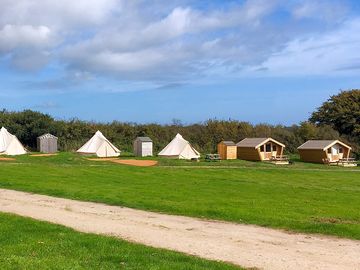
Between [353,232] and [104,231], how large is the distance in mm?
5422

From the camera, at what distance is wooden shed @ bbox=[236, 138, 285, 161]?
49.4 metres

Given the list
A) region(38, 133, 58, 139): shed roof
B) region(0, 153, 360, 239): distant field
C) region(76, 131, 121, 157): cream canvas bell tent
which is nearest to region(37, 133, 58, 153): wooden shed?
region(38, 133, 58, 139): shed roof

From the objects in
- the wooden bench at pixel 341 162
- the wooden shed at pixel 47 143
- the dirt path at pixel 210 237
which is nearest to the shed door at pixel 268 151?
the wooden bench at pixel 341 162

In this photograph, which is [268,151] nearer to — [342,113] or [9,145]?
[342,113]

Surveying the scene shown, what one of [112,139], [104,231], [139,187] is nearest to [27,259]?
[104,231]

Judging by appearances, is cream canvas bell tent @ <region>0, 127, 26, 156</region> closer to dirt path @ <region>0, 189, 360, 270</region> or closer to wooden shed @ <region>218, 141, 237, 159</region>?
wooden shed @ <region>218, 141, 237, 159</region>

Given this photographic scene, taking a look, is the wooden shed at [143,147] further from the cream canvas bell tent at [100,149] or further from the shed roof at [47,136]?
the shed roof at [47,136]

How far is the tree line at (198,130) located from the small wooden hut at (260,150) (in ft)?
28.1

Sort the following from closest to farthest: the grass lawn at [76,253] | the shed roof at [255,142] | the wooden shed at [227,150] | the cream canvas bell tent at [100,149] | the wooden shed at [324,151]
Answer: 1. the grass lawn at [76,253]
2. the cream canvas bell tent at [100,149]
3. the shed roof at [255,142]
4. the wooden shed at [227,150]
5. the wooden shed at [324,151]

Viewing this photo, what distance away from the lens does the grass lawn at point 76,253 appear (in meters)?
7.99

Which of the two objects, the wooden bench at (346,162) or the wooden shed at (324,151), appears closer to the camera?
the wooden bench at (346,162)

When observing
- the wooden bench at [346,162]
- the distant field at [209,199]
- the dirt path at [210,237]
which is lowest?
the dirt path at [210,237]

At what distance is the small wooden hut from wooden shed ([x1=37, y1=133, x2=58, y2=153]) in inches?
712

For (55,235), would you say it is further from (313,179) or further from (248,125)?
(248,125)
